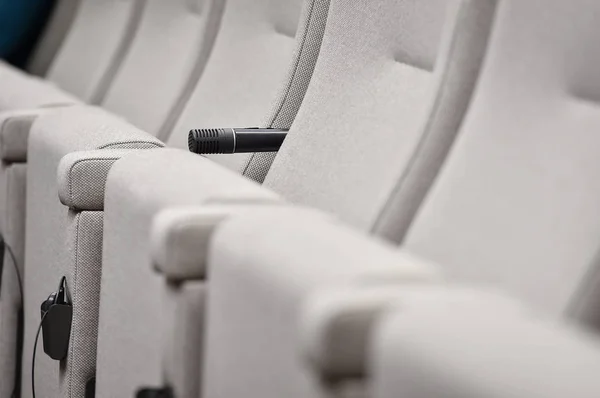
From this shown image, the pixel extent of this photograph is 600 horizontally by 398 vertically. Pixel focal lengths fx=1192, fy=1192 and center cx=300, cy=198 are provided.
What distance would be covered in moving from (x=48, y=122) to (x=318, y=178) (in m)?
0.29

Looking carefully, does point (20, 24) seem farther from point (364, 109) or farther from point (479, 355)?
point (479, 355)

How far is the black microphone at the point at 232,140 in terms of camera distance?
956 mm

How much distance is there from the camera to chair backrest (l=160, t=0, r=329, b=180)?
1.05m

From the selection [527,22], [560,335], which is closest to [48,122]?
[527,22]

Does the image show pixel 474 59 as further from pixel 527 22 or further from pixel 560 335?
pixel 560 335

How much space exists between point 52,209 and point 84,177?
0.38 feet

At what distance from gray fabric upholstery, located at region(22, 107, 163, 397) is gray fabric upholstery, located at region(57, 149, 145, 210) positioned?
0.08 ft

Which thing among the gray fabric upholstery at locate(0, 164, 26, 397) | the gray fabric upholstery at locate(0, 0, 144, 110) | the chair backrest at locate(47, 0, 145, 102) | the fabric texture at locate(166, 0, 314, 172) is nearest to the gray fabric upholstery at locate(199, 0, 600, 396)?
the fabric texture at locate(166, 0, 314, 172)

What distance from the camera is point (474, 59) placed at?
776 mm

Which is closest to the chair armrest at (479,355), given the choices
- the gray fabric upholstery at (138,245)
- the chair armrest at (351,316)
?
the chair armrest at (351,316)

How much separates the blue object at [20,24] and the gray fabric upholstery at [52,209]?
3.66 ft

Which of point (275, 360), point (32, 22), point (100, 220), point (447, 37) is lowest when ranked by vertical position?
point (32, 22)

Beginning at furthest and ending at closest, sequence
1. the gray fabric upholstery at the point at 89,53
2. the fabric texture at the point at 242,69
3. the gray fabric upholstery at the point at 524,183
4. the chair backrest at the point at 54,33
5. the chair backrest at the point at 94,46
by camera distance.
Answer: the chair backrest at the point at 54,33, the chair backrest at the point at 94,46, the gray fabric upholstery at the point at 89,53, the fabric texture at the point at 242,69, the gray fabric upholstery at the point at 524,183

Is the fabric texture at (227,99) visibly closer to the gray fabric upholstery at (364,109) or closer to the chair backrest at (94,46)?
the gray fabric upholstery at (364,109)
